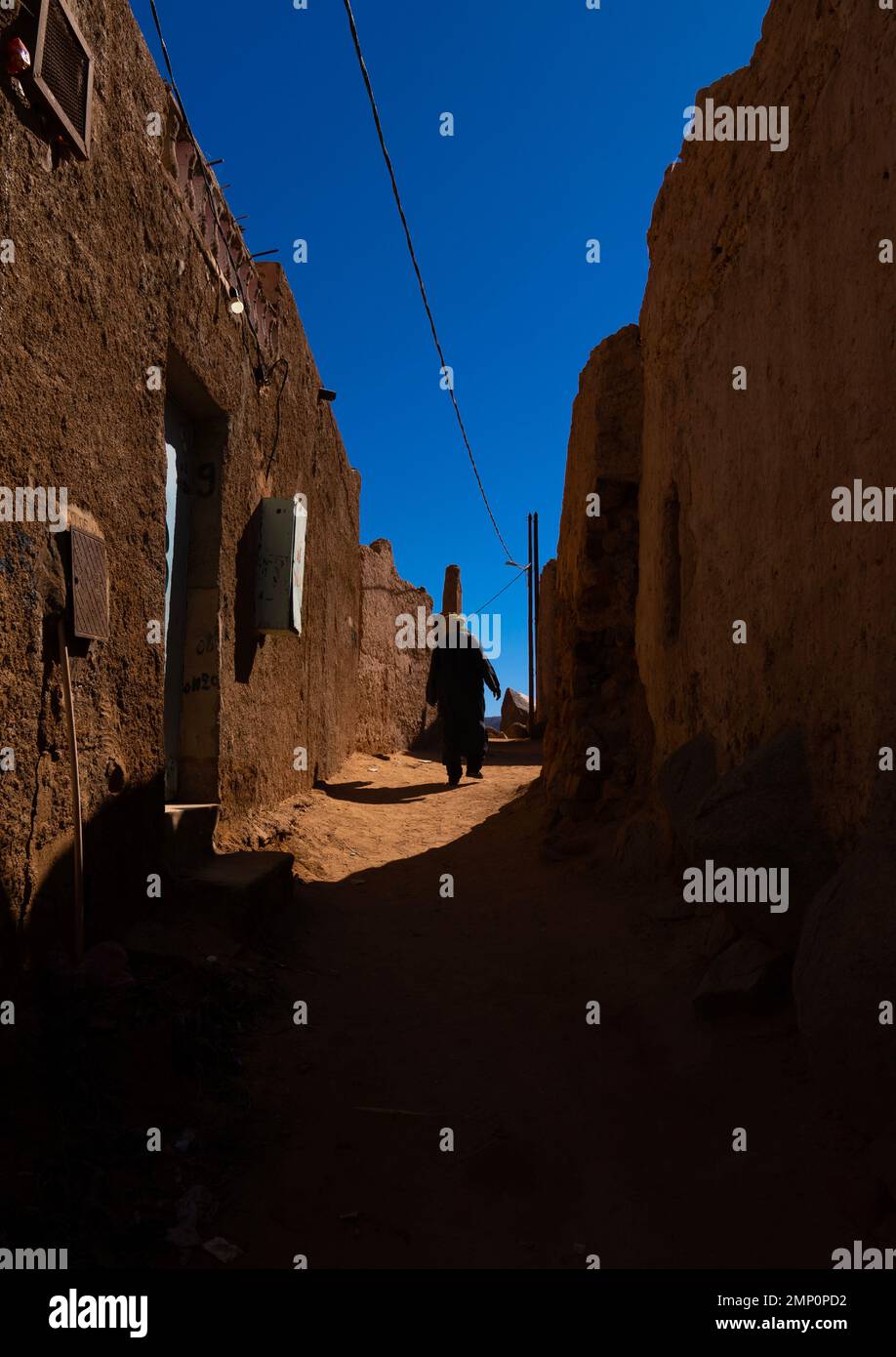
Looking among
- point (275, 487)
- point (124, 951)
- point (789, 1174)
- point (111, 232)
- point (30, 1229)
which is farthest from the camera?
point (275, 487)

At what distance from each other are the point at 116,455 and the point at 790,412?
8.16 ft

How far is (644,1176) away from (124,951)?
1.87m

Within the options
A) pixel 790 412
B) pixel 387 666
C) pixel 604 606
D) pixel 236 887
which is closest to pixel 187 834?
pixel 236 887

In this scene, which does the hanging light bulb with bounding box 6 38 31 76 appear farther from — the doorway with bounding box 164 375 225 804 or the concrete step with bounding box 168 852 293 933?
the concrete step with bounding box 168 852 293 933

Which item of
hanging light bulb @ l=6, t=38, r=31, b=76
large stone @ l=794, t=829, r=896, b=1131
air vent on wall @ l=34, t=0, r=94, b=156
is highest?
air vent on wall @ l=34, t=0, r=94, b=156

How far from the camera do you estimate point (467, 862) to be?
6.06 meters

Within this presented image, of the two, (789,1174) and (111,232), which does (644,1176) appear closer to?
(789,1174)

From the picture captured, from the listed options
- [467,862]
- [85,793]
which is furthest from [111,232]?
[467,862]

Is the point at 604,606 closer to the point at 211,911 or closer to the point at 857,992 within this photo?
the point at 211,911

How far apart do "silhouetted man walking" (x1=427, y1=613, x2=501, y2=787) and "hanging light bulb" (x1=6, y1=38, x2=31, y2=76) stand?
7.28 meters

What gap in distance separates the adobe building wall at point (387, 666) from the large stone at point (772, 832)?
856 centimetres

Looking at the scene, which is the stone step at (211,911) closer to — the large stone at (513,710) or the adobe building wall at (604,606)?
the adobe building wall at (604,606)

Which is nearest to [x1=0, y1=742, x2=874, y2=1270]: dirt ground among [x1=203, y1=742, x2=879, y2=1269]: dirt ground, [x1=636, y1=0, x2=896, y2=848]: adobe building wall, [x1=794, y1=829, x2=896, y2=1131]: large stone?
[x1=203, y1=742, x2=879, y2=1269]: dirt ground

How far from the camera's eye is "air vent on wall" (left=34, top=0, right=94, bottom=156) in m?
2.71
